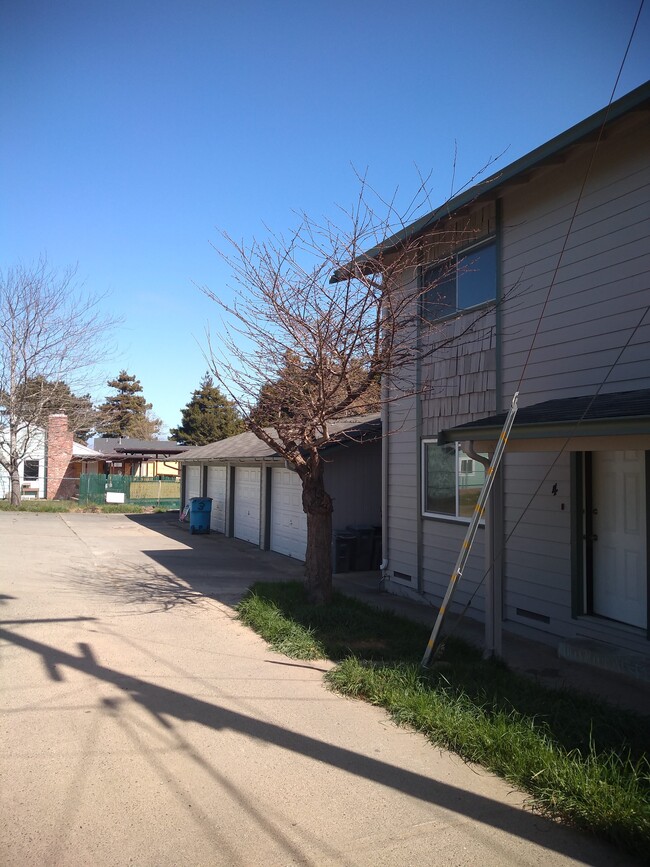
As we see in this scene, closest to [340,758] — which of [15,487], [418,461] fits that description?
[418,461]

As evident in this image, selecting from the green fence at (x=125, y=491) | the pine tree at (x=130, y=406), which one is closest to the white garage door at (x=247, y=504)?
the green fence at (x=125, y=491)

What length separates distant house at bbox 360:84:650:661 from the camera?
681cm

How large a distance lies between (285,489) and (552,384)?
922cm

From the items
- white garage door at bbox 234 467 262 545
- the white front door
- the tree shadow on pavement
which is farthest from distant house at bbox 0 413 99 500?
the white front door

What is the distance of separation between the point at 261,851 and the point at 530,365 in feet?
21.4

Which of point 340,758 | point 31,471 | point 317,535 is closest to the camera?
point 340,758

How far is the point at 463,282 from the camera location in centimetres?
986

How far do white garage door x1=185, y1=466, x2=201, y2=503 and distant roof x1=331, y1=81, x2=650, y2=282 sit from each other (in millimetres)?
17154

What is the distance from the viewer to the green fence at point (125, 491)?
1407 inches

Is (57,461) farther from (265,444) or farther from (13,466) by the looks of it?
(265,444)

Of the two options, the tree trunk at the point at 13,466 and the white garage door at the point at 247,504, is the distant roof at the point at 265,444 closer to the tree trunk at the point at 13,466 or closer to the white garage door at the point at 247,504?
the white garage door at the point at 247,504

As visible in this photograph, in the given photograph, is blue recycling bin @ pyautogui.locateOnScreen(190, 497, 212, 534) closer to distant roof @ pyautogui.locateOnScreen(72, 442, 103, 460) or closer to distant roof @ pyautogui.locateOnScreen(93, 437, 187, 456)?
distant roof @ pyautogui.locateOnScreen(93, 437, 187, 456)

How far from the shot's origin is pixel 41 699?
5648mm

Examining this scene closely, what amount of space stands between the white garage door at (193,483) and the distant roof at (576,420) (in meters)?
19.5
